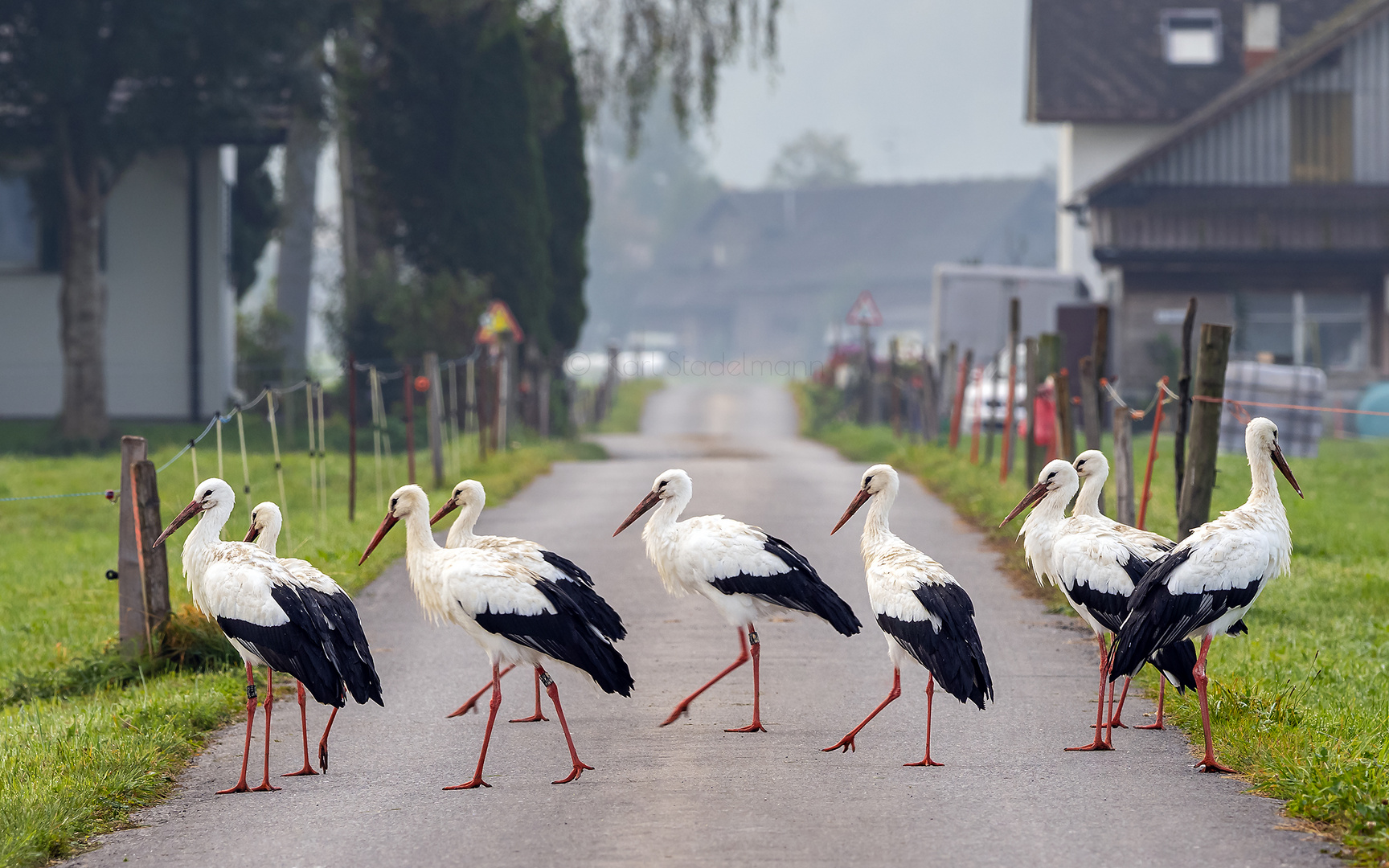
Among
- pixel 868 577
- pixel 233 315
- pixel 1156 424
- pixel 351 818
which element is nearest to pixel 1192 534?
pixel 868 577

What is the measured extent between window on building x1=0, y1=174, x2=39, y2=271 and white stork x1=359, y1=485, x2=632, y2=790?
79.4 ft

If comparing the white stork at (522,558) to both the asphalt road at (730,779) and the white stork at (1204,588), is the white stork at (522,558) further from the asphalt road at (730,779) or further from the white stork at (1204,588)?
the white stork at (1204,588)

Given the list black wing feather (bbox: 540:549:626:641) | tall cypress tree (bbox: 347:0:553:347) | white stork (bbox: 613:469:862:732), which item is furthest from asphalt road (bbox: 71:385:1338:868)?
tall cypress tree (bbox: 347:0:553:347)

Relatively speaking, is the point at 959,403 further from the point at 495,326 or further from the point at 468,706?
the point at 468,706

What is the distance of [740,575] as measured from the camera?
8.93 metres

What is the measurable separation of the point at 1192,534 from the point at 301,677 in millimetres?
4233

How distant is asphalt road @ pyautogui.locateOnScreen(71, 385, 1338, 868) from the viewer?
650 centimetres

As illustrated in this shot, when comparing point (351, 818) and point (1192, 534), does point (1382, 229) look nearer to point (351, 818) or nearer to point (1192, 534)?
point (1192, 534)

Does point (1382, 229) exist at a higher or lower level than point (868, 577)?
higher

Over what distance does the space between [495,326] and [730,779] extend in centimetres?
2085

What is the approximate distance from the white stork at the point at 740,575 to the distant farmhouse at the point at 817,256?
86.4 meters

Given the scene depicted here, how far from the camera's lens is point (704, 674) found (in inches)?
392

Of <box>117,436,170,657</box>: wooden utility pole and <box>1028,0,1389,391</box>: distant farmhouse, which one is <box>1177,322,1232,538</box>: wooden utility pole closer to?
<box>117,436,170,657</box>: wooden utility pole

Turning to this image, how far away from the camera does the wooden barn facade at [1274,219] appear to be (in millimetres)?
35062
